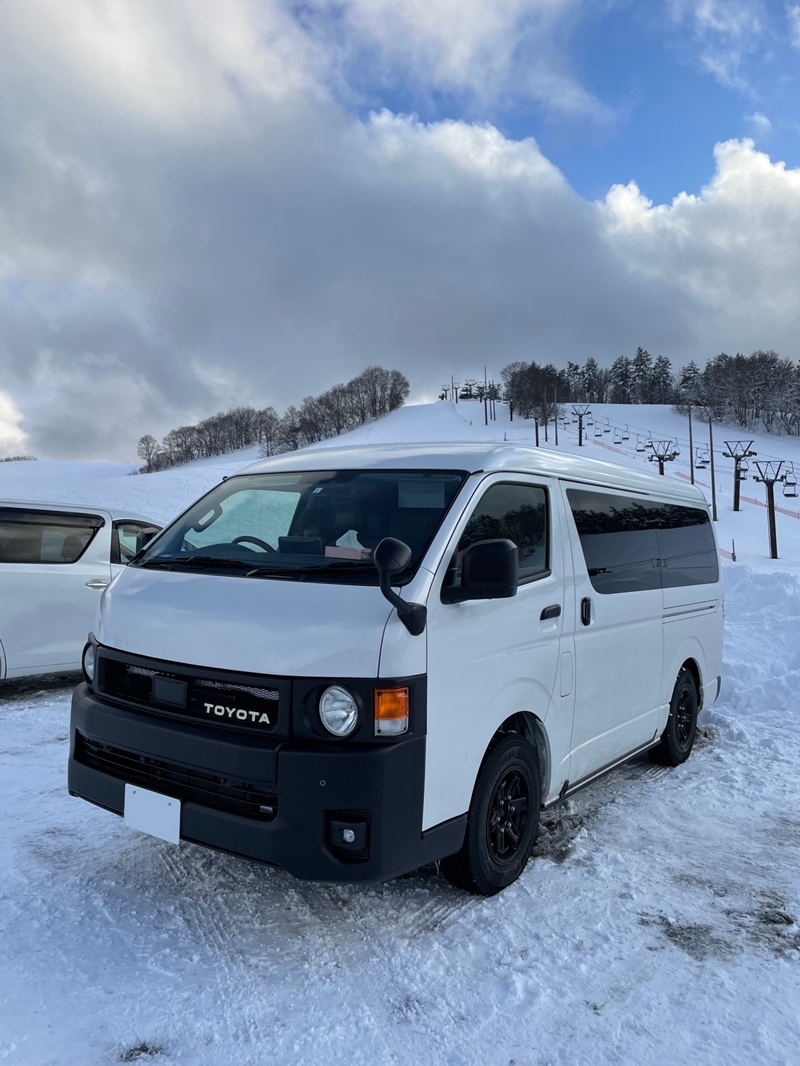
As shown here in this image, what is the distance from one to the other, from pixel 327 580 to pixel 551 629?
1341 millimetres

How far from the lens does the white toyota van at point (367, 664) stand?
3.01 meters

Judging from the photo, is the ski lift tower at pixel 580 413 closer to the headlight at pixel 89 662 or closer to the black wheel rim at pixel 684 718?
the black wheel rim at pixel 684 718

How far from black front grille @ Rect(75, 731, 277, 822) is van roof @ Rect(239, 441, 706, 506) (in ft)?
5.81

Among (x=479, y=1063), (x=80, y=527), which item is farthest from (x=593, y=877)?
(x=80, y=527)

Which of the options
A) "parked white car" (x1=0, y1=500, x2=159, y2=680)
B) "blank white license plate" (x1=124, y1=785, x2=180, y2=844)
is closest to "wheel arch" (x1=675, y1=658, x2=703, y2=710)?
"blank white license plate" (x1=124, y1=785, x2=180, y2=844)

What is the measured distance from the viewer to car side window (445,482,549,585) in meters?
3.69

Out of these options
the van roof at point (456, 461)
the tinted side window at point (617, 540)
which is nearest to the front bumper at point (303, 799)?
the van roof at point (456, 461)

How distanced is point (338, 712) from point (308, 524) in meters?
1.27

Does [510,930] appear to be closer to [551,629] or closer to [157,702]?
[551,629]

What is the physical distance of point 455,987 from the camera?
3031 mm

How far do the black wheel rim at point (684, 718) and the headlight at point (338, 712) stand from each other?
3.69 m

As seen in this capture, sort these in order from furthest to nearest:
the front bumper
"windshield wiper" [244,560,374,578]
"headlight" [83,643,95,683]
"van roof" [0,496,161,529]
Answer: "van roof" [0,496,161,529] → "headlight" [83,643,95,683] → "windshield wiper" [244,560,374,578] → the front bumper

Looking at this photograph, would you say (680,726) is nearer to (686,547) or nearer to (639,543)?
(686,547)

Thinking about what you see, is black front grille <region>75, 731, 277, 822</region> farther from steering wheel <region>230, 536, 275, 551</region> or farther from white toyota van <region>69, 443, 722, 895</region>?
steering wheel <region>230, 536, 275, 551</region>
